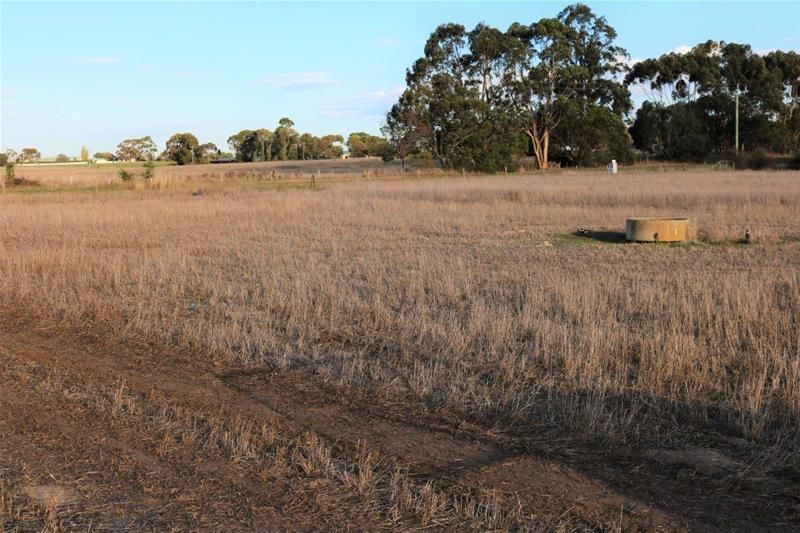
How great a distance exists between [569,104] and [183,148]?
262 feet

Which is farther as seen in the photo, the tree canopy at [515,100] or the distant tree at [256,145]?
the distant tree at [256,145]

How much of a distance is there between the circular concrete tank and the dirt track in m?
12.9

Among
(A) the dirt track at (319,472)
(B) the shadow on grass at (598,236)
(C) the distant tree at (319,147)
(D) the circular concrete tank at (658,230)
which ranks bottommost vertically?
(A) the dirt track at (319,472)

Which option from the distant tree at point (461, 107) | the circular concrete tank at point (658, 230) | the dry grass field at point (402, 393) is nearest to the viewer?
the dry grass field at point (402, 393)

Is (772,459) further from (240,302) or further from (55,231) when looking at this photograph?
(55,231)

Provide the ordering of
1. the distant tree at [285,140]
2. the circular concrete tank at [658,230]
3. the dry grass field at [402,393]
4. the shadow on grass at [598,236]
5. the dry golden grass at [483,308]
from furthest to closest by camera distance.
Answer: the distant tree at [285,140] < the shadow on grass at [598,236] < the circular concrete tank at [658,230] < the dry golden grass at [483,308] < the dry grass field at [402,393]

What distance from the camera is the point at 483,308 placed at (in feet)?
33.8

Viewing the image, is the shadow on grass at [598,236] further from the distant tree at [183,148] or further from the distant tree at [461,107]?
the distant tree at [183,148]

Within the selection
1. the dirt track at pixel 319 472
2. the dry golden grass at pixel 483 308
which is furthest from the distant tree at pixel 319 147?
the dirt track at pixel 319 472

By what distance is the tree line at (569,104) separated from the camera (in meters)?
72.2

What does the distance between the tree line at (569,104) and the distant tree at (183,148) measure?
224ft

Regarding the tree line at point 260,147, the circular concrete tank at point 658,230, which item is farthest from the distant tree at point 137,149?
the circular concrete tank at point 658,230

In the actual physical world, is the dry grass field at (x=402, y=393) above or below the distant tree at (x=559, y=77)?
below

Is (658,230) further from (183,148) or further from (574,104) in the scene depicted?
(183,148)
